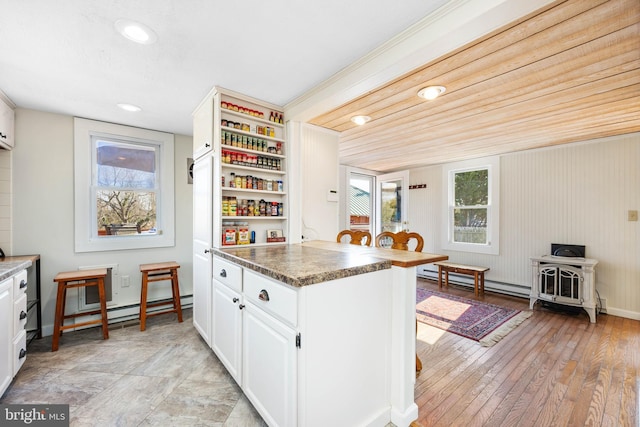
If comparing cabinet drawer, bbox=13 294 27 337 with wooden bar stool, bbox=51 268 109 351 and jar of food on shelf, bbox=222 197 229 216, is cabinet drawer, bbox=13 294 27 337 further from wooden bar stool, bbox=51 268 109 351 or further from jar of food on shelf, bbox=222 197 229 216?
jar of food on shelf, bbox=222 197 229 216

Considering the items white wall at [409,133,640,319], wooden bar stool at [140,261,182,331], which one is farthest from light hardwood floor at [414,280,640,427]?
wooden bar stool at [140,261,182,331]

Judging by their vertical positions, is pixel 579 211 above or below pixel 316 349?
above

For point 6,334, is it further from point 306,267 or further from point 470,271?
point 470,271

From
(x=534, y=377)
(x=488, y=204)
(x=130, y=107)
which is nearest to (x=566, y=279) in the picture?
(x=488, y=204)

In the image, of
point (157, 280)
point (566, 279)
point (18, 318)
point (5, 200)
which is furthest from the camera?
point (566, 279)

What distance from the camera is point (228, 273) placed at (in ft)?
6.27

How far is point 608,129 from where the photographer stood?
306 centimetres

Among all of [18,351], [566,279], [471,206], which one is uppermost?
[471,206]

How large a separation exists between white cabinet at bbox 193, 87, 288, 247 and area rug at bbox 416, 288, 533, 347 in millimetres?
2073

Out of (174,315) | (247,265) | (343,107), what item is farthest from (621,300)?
(174,315)

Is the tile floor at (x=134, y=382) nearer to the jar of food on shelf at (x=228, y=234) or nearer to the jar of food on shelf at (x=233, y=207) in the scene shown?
the jar of food on shelf at (x=228, y=234)

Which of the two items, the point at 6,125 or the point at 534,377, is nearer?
the point at 534,377

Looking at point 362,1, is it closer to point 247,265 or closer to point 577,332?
point 247,265

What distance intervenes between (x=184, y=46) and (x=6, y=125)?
6.73ft
